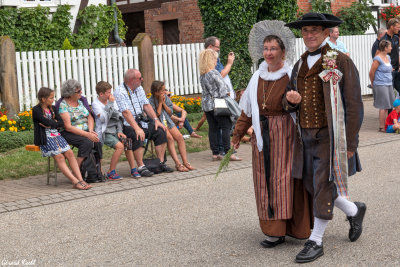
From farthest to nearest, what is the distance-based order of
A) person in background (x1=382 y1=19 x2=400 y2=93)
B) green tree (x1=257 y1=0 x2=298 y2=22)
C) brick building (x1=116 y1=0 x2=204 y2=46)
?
brick building (x1=116 y1=0 x2=204 y2=46)
green tree (x1=257 y1=0 x2=298 y2=22)
person in background (x1=382 y1=19 x2=400 y2=93)

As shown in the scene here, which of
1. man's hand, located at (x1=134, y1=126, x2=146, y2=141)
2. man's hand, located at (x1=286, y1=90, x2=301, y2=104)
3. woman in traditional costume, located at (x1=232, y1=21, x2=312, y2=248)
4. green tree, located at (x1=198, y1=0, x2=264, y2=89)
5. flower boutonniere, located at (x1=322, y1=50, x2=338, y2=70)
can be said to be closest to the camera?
flower boutonniere, located at (x1=322, y1=50, x2=338, y2=70)

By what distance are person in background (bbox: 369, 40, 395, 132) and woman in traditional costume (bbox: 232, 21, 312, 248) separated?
820 cm

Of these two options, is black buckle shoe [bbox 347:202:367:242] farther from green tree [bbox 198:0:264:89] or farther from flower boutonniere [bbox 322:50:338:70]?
green tree [bbox 198:0:264:89]

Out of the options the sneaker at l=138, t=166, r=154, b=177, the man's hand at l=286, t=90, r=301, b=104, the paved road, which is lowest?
the paved road

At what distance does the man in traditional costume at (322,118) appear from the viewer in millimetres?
5348

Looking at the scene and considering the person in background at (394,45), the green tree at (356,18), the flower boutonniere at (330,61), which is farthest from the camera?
the green tree at (356,18)

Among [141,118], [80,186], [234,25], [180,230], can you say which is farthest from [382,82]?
[180,230]

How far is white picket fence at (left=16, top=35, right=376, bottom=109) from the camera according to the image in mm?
15062

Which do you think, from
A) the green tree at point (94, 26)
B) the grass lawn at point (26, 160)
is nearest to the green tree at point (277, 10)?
the green tree at point (94, 26)

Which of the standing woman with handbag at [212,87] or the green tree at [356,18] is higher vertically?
the green tree at [356,18]

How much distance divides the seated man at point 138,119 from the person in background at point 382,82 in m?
5.39

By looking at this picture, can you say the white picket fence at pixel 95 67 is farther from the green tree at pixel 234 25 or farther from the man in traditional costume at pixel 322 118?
the man in traditional costume at pixel 322 118

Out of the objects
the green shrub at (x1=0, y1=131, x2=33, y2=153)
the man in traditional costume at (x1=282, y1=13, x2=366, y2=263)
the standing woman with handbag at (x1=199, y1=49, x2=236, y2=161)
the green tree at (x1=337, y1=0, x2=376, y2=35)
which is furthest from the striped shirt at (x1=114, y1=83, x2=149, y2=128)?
the green tree at (x1=337, y1=0, x2=376, y2=35)

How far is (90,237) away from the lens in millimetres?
6465
